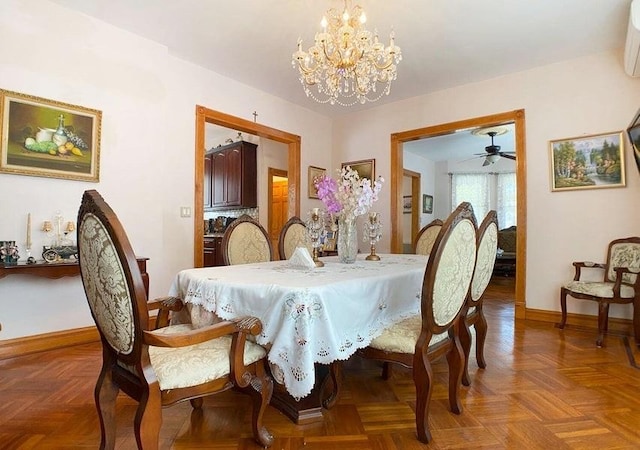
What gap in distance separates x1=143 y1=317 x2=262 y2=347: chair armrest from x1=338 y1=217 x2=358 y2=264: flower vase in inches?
41.7

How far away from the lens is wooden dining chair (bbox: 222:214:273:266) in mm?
2611

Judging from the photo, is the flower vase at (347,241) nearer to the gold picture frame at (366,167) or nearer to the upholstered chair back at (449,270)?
the upholstered chair back at (449,270)

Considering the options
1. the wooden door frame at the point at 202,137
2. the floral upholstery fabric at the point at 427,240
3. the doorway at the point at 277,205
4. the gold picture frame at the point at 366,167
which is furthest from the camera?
the doorway at the point at 277,205

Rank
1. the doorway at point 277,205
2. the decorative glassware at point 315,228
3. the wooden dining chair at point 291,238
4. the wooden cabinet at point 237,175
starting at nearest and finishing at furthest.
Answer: the decorative glassware at point 315,228 → the wooden dining chair at point 291,238 → the wooden cabinet at point 237,175 → the doorway at point 277,205

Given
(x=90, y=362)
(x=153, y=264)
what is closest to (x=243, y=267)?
(x=90, y=362)

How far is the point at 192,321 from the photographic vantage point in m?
1.67

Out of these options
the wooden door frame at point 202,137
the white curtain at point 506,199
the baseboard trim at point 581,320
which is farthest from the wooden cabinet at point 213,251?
the white curtain at point 506,199

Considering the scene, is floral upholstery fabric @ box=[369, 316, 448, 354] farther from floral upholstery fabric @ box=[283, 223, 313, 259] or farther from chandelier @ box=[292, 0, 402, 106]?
chandelier @ box=[292, 0, 402, 106]

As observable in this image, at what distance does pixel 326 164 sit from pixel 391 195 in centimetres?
122

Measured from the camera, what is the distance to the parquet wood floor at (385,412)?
1.54 m

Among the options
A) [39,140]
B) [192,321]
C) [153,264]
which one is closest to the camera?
[192,321]

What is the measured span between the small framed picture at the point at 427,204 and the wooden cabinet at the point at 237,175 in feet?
13.5

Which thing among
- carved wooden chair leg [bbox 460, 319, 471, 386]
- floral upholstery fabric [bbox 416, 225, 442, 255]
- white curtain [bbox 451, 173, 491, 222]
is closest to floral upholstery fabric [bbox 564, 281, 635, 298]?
floral upholstery fabric [bbox 416, 225, 442, 255]

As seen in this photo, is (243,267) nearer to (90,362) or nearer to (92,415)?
(92,415)
